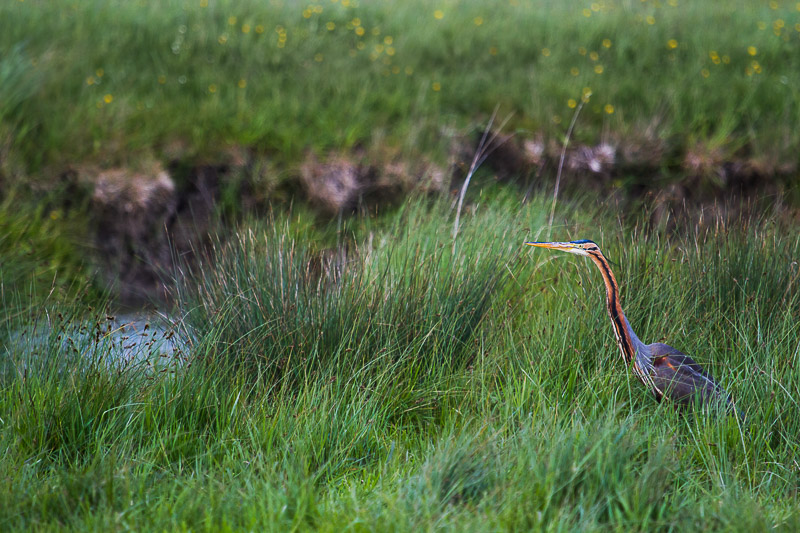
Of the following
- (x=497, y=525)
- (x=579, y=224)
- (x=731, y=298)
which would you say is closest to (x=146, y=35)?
(x=579, y=224)

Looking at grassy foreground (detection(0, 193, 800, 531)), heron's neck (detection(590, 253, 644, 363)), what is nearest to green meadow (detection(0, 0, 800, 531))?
grassy foreground (detection(0, 193, 800, 531))

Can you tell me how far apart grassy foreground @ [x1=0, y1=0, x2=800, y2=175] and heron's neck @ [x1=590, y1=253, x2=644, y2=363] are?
334 centimetres

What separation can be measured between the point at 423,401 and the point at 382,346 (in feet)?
1.00

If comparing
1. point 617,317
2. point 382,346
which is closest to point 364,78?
point 382,346

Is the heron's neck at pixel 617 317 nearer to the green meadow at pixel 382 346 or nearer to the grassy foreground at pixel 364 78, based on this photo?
the green meadow at pixel 382 346

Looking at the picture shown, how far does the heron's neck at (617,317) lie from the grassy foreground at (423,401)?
0.17 m

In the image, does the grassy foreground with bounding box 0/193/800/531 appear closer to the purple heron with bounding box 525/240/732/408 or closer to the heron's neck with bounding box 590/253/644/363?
the purple heron with bounding box 525/240/732/408

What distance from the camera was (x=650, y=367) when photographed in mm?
2799

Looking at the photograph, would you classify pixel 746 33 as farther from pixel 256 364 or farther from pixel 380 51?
pixel 256 364

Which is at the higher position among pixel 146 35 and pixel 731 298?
pixel 146 35

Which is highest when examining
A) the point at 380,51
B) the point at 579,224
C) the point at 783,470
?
the point at 380,51

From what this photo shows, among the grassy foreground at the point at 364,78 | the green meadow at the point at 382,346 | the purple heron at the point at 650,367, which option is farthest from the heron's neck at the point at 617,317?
the grassy foreground at the point at 364,78

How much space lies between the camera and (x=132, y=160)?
5555mm

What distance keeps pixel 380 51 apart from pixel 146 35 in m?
2.16
